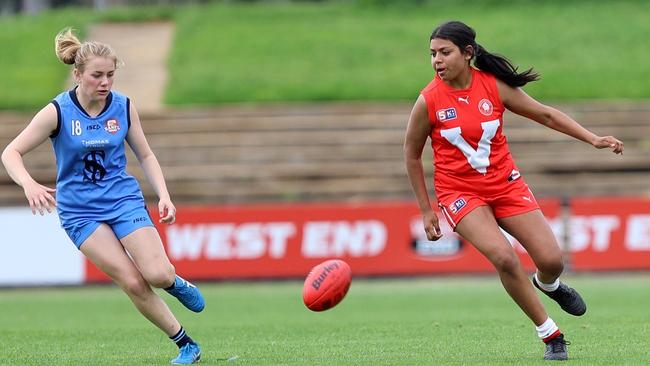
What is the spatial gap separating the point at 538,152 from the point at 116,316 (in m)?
12.5

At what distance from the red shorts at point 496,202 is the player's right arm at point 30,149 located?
Result: 8.29 feet

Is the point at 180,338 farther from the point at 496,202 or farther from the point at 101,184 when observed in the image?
the point at 496,202

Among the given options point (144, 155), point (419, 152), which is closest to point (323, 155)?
point (419, 152)

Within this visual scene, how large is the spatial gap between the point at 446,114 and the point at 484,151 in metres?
0.34

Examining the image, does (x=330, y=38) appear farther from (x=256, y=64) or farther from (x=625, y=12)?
(x=625, y=12)

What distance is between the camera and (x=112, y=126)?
7891 mm

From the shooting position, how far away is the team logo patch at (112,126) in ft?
25.8

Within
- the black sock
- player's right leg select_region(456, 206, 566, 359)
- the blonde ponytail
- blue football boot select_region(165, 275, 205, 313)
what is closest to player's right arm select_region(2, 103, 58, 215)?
the blonde ponytail

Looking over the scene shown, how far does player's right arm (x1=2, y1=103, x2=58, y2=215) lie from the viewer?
734cm

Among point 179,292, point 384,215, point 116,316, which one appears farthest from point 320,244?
point 179,292

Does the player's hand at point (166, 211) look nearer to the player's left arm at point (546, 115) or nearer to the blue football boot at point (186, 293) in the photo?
the blue football boot at point (186, 293)

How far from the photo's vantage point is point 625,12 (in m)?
34.1

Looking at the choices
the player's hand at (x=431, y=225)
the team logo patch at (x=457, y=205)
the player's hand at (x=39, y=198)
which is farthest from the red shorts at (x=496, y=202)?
the player's hand at (x=39, y=198)

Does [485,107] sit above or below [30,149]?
above
